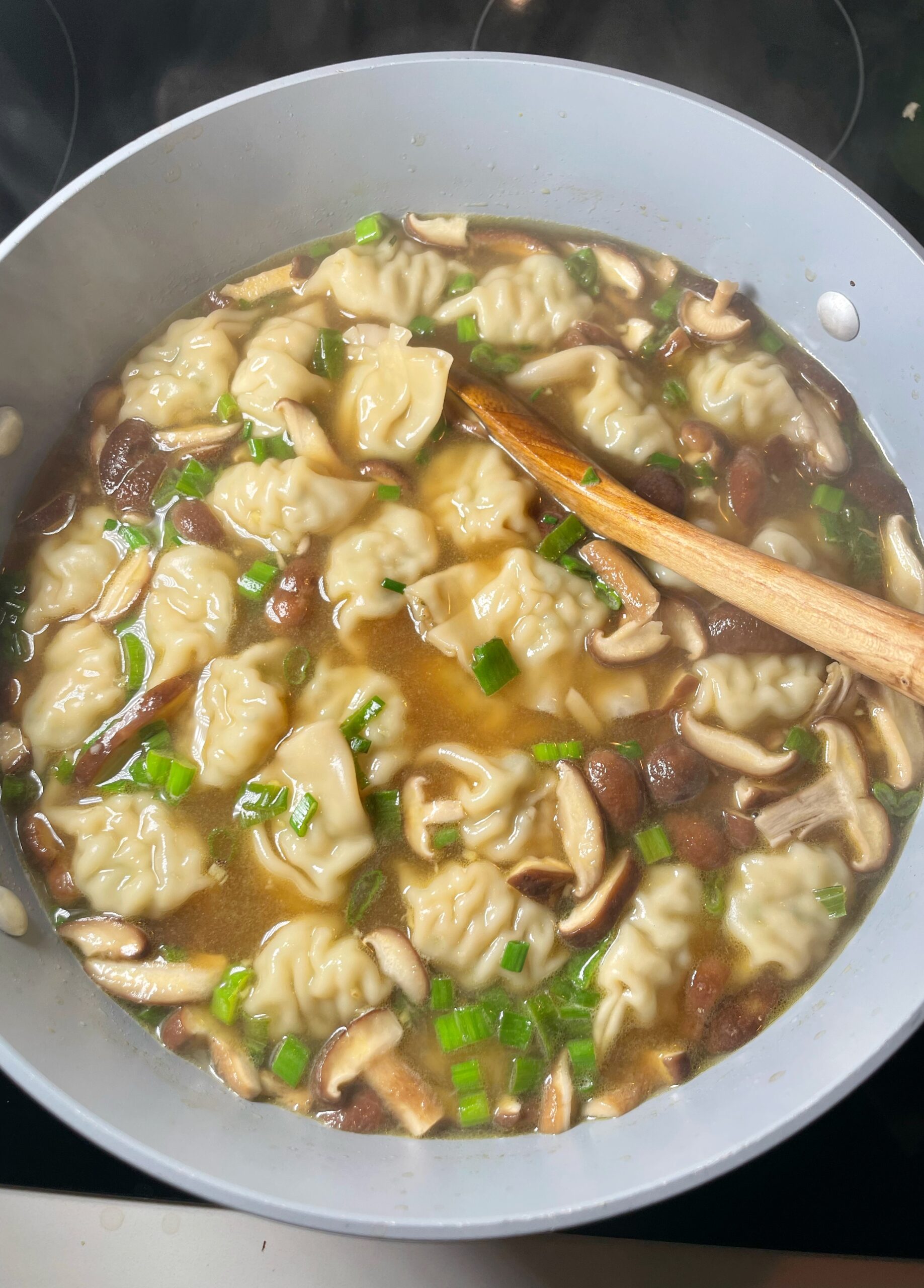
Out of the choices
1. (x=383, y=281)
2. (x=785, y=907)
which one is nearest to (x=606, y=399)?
(x=383, y=281)

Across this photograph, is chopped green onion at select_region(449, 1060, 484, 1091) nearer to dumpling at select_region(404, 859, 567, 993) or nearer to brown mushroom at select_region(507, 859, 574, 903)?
dumpling at select_region(404, 859, 567, 993)

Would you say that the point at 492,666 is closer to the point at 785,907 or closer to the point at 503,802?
the point at 503,802

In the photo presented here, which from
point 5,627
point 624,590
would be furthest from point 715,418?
point 5,627

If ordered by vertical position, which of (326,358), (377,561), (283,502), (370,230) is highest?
(370,230)

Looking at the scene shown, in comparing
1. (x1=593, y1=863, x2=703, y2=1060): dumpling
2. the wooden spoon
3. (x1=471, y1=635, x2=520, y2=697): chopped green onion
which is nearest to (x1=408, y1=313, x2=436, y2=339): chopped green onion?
the wooden spoon

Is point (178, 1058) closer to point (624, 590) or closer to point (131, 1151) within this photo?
point (131, 1151)

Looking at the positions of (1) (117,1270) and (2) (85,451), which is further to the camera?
A: (2) (85,451)

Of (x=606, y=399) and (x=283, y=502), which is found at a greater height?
(x=283, y=502)
